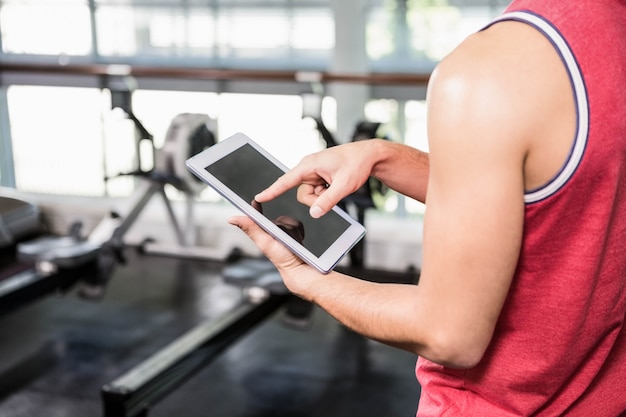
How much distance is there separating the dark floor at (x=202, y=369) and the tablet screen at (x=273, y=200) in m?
1.74

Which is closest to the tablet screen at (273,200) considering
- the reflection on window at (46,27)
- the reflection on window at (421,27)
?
the reflection on window at (421,27)

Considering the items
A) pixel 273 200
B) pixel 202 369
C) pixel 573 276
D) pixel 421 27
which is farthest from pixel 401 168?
pixel 421 27

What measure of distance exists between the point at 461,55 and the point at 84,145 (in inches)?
170

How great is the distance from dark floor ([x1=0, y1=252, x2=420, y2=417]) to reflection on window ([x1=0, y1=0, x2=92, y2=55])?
1.78 metres

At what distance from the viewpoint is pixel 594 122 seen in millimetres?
612

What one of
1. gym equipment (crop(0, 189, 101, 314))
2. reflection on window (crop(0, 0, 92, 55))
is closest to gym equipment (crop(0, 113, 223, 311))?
gym equipment (crop(0, 189, 101, 314))

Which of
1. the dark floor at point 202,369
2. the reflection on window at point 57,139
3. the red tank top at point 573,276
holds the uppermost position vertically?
the red tank top at point 573,276

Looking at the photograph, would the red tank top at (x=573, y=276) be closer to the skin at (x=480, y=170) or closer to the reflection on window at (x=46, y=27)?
the skin at (x=480, y=170)

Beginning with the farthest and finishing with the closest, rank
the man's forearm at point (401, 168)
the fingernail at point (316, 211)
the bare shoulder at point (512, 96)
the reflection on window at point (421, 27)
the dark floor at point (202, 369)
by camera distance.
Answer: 1. the reflection on window at point (421, 27)
2. the dark floor at point (202, 369)
3. the man's forearm at point (401, 168)
4. the fingernail at point (316, 211)
5. the bare shoulder at point (512, 96)

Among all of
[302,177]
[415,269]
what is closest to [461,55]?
[302,177]

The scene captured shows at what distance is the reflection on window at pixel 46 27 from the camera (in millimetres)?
4562

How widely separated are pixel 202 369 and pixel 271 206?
2.08m

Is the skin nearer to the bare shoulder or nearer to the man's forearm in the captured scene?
the bare shoulder

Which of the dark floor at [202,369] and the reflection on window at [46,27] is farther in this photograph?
the reflection on window at [46,27]
